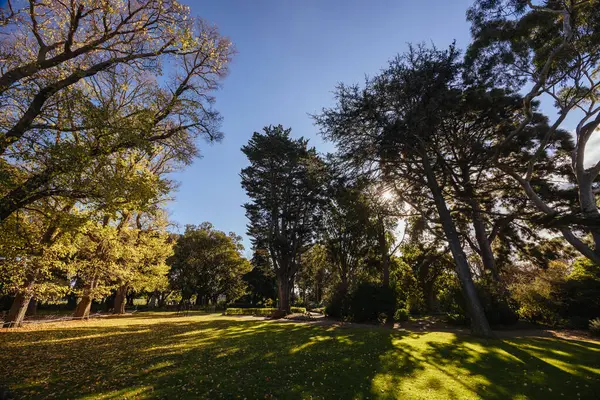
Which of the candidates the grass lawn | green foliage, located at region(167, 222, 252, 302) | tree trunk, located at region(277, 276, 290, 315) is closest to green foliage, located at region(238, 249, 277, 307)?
green foliage, located at region(167, 222, 252, 302)

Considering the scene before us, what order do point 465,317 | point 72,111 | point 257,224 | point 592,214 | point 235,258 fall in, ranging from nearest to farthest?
point 592,214
point 72,111
point 465,317
point 257,224
point 235,258

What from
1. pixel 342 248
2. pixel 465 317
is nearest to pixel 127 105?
pixel 342 248

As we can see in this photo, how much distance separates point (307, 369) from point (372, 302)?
47.3 feet

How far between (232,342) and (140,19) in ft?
51.6

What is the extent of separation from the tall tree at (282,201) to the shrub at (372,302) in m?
8.89

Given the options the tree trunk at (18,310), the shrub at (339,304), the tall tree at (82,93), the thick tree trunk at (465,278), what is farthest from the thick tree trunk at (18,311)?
the thick tree trunk at (465,278)

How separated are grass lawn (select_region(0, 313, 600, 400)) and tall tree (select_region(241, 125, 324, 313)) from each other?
52.1ft

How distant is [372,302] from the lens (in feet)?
68.2

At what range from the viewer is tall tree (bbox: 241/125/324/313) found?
2755cm

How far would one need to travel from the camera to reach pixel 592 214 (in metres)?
8.41

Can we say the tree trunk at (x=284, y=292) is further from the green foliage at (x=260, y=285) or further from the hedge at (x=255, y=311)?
the green foliage at (x=260, y=285)

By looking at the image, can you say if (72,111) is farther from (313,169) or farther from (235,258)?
(235,258)

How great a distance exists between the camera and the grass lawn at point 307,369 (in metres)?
6.06

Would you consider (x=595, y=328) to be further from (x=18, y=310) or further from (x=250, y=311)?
(x=18, y=310)
